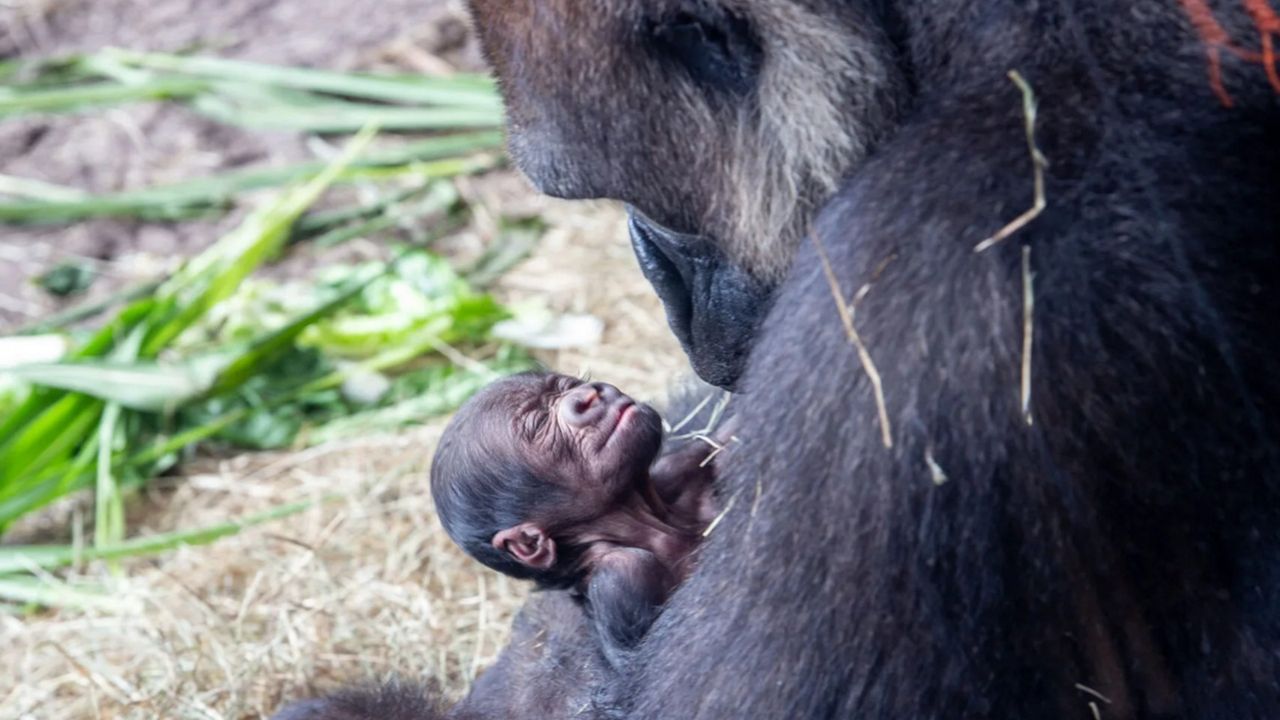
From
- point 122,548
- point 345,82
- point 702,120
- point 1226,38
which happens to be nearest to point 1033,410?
point 1226,38

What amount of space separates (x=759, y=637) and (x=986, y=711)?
30 cm

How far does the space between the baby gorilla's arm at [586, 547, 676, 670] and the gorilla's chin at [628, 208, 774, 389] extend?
43 centimetres

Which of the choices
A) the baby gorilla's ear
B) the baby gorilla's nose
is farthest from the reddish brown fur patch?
the baby gorilla's ear

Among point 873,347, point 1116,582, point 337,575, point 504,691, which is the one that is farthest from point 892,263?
point 337,575

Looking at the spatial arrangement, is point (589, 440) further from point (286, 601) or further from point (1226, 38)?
point (1226, 38)

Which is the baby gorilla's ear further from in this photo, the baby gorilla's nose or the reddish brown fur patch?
the reddish brown fur patch

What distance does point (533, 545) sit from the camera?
303cm

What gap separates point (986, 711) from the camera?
76.9 inches

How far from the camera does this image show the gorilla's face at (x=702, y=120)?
6.95 ft

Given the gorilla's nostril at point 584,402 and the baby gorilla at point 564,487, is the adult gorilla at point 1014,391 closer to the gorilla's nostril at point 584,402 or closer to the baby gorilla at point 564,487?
the baby gorilla at point 564,487

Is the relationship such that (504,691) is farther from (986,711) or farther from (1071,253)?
(1071,253)

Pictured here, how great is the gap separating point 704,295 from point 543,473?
2.24ft

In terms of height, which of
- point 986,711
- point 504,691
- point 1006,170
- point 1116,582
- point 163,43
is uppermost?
point 1006,170

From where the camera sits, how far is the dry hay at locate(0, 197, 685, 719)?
3646 millimetres
